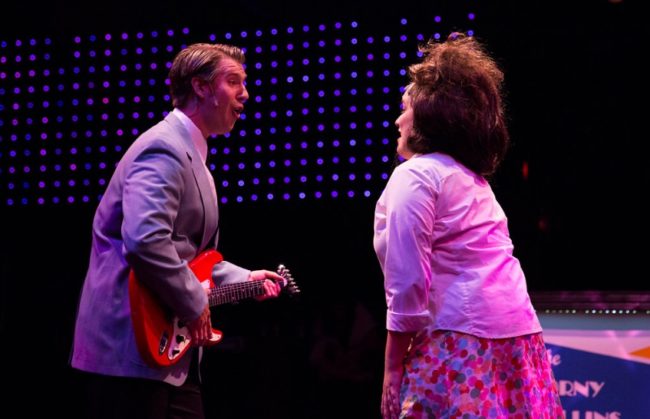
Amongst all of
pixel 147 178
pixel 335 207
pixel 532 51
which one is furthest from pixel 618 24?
pixel 147 178

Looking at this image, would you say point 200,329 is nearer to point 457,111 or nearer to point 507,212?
point 457,111

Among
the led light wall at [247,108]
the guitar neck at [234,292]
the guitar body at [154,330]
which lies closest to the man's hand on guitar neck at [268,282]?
the guitar neck at [234,292]

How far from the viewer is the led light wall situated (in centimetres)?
423

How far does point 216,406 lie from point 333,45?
2059mm

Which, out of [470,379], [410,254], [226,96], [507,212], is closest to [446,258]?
[410,254]

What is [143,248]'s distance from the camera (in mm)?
2303

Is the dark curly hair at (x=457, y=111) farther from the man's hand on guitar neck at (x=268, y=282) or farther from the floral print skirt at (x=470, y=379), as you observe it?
the man's hand on guitar neck at (x=268, y=282)

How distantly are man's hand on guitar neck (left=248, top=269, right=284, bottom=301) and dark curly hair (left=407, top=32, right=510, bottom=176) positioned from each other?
813 millimetres

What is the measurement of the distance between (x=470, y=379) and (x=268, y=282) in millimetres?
988

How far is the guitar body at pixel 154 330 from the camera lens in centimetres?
236

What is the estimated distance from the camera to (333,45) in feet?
14.1

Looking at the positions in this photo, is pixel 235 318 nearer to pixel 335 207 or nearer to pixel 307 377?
pixel 307 377

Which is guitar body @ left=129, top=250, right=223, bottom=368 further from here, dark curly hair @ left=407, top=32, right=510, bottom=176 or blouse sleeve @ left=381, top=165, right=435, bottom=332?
dark curly hair @ left=407, top=32, right=510, bottom=176

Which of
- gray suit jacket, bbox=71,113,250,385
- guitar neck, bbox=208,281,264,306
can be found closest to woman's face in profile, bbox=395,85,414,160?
gray suit jacket, bbox=71,113,250,385
